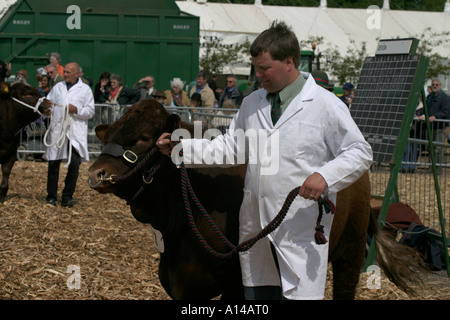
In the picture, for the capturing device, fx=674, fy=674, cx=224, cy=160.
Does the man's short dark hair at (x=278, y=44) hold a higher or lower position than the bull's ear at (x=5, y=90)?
higher

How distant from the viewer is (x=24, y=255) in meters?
7.05

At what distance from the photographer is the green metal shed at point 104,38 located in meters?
18.1

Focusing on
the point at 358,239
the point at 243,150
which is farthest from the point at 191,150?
the point at 358,239

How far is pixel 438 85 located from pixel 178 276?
12.9 meters

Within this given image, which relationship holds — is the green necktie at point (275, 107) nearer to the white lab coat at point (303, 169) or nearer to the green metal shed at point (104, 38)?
the white lab coat at point (303, 169)

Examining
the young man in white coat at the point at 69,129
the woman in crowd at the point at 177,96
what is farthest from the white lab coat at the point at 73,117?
the woman in crowd at the point at 177,96

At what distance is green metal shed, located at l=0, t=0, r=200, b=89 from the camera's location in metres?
18.1

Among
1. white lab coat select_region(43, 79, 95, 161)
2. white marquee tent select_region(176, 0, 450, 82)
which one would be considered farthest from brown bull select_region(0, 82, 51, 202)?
white marquee tent select_region(176, 0, 450, 82)

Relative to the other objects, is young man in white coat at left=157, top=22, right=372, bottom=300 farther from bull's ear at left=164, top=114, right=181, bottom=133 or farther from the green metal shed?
the green metal shed

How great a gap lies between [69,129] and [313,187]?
21.8 feet

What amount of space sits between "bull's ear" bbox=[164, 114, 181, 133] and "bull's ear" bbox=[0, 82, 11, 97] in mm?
6310

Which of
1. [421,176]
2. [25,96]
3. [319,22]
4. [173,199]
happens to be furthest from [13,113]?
[319,22]

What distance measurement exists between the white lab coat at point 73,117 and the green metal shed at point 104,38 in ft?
28.0

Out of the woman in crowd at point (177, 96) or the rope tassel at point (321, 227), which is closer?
the rope tassel at point (321, 227)
